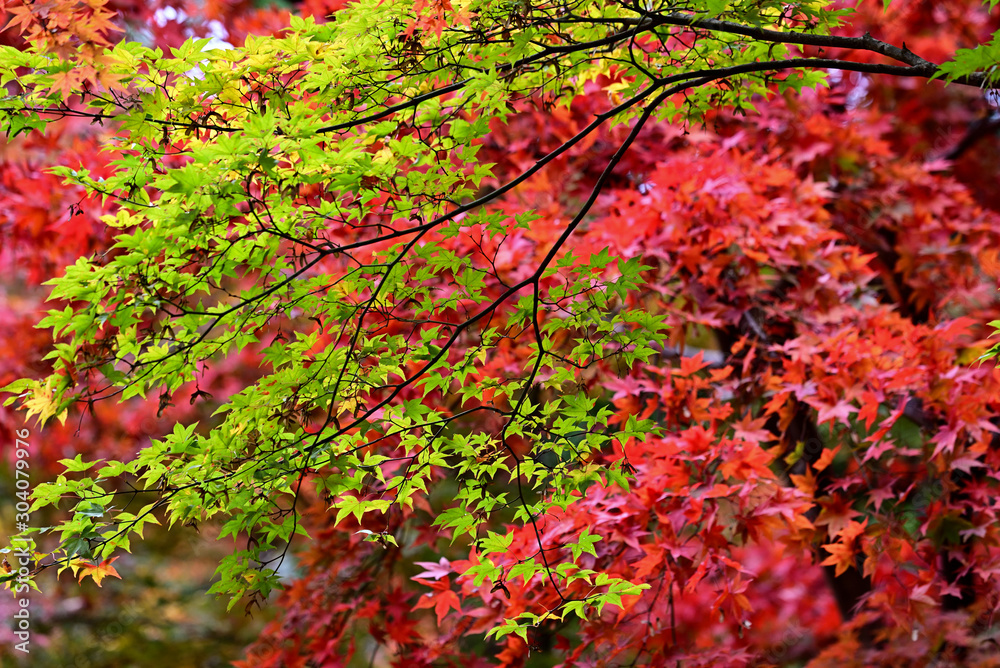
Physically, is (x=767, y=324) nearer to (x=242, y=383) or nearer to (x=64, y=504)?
(x=242, y=383)

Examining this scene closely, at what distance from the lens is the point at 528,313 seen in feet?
6.91

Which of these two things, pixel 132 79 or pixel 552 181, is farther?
pixel 552 181

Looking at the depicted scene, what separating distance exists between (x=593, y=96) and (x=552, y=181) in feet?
1.69

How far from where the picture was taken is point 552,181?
12.7 ft

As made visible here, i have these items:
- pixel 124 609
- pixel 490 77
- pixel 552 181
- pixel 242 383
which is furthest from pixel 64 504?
pixel 490 77

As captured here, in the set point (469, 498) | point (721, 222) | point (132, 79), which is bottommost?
point (469, 498)

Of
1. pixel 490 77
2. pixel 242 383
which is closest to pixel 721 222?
pixel 490 77

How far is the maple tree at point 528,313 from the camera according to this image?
6.23 ft

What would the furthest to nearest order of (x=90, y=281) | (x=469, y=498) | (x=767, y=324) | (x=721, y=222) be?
1. (x=767, y=324)
2. (x=721, y=222)
3. (x=469, y=498)
4. (x=90, y=281)

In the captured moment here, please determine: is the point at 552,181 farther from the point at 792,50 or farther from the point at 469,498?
the point at 469,498

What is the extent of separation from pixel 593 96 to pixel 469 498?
2539mm

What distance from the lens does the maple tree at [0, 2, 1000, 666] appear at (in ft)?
6.23

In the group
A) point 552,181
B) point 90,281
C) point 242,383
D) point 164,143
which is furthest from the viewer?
point 242,383

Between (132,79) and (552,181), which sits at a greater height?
(132,79)
